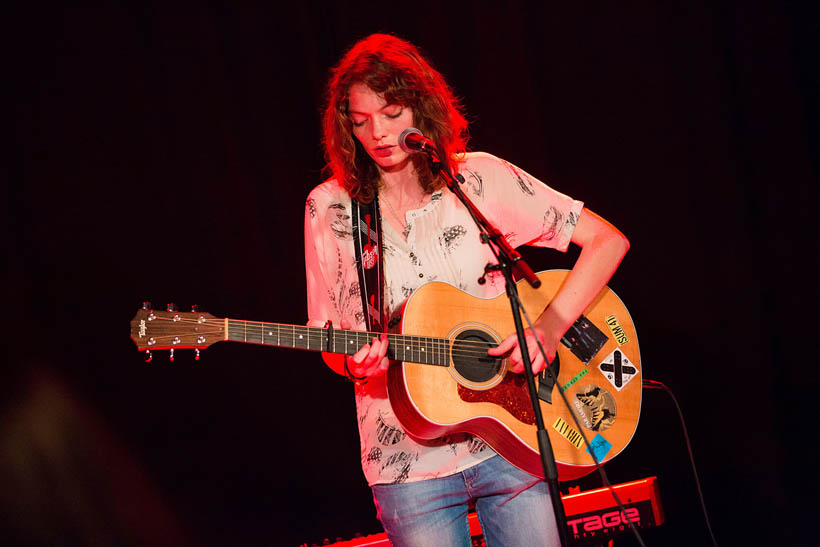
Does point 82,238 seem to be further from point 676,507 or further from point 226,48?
point 676,507

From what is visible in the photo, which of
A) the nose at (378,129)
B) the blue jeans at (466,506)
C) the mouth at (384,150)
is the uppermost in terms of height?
the nose at (378,129)

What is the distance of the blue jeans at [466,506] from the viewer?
2.40 metres

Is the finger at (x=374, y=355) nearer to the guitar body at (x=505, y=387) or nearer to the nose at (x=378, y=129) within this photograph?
the guitar body at (x=505, y=387)

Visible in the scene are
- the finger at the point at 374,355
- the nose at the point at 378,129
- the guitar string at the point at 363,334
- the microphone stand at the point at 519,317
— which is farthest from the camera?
the nose at the point at 378,129

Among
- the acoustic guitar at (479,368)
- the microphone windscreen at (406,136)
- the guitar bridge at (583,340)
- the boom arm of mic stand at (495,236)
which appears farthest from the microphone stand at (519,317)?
the guitar bridge at (583,340)

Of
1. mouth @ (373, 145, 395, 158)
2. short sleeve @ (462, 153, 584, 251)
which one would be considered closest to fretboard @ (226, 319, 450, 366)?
short sleeve @ (462, 153, 584, 251)

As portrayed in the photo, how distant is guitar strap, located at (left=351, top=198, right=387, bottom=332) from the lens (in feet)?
8.59

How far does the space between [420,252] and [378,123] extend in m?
0.53

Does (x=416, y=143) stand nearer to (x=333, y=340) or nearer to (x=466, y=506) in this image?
(x=333, y=340)

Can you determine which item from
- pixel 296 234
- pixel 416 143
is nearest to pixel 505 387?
pixel 416 143

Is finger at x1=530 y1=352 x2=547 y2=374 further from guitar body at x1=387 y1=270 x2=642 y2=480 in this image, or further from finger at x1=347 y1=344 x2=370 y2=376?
finger at x1=347 y1=344 x2=370 y2=376

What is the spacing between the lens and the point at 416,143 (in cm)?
239

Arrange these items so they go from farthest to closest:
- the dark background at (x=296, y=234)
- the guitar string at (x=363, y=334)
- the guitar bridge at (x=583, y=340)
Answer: the dark background at (x=296, y=234)
the guitar bridge at (x=583, y=340)
the guitar string at (x=363, y=334)

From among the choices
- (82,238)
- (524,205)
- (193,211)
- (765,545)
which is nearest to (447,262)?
(524,205)
